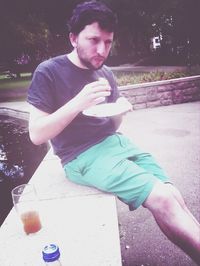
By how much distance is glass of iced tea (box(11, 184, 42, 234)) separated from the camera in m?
2.04

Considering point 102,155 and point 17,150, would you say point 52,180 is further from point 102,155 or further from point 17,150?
point 17,150

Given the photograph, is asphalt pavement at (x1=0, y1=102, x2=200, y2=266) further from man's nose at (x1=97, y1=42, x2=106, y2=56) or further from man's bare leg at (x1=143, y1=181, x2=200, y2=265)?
man's nose at (x1=97, y1=42, x2=106, y2=56)

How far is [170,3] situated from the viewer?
898 inches

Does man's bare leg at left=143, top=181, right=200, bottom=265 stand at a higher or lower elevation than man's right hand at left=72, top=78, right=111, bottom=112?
lower

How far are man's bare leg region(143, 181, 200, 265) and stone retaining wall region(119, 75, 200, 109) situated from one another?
696 cm

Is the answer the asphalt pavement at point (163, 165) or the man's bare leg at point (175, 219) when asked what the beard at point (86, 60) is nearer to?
the man's bare leg at point (175, 219)

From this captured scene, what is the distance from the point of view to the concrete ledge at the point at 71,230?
5.83ft

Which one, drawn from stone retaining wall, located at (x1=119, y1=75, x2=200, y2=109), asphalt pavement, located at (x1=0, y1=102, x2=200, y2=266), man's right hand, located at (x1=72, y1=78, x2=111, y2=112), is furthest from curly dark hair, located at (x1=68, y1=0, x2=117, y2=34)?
stone retaining wall, located at (x1=119, y1=75, x2=200, y2=109)

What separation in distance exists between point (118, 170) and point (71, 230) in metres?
0.53

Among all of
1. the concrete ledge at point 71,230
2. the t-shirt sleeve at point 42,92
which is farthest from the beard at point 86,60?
the concrete ledge at point 71,230

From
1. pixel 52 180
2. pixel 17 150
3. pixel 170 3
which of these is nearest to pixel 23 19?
pixel 170 3

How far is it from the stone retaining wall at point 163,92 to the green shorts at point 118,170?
628 cm

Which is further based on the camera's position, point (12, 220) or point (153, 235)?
point (153, 235)

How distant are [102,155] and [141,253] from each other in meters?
1.17
